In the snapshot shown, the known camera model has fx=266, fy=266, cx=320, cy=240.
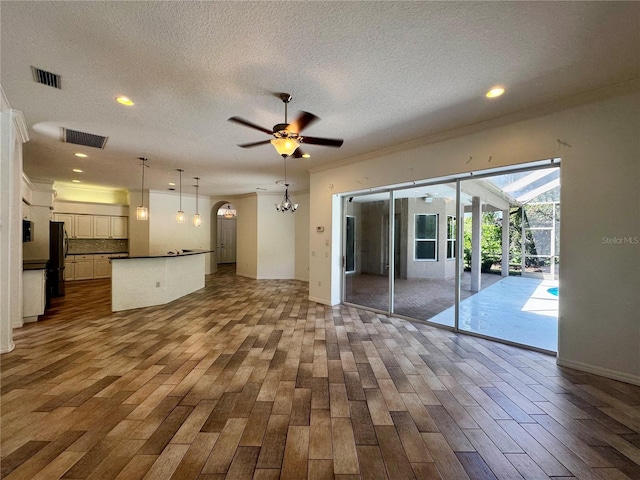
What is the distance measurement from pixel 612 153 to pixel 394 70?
2534mm

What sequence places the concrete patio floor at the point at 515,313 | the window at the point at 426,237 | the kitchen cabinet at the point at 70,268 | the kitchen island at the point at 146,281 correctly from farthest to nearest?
the kitchen cabinet at the point at 70,268 → the window at the point at 426,237 → the kitchen island at the point at 146,281 → the concrete patio floor at the point at 515,313

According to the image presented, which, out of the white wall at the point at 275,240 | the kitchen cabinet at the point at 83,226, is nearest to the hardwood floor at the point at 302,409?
the white wall at the point at 275,240

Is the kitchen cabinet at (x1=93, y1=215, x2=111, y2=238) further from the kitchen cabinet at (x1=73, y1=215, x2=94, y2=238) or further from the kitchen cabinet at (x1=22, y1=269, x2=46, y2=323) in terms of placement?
the kitchen cabinet at (x1=22, y1=269, x2=46, y2=323)

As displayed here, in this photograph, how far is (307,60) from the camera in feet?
7.88

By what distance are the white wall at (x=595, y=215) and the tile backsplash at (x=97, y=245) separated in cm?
1123

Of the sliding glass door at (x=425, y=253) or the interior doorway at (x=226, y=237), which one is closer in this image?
the sliding glass door at (x=425, y=253)

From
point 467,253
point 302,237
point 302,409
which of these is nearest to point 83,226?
point 302,237

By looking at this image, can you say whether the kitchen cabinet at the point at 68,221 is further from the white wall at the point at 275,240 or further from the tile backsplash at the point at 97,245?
the white wall at the point at 275,240

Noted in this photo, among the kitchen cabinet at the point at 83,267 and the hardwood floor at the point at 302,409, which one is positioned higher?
the kitchen cabinet at the point at 83,267

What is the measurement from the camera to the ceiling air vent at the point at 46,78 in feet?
8.56

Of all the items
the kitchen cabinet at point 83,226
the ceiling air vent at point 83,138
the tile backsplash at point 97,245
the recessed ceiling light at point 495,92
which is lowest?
the tile backsplash at point 97,245

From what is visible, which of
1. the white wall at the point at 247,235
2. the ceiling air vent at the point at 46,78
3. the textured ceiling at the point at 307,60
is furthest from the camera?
the white wall at the point at 247,235

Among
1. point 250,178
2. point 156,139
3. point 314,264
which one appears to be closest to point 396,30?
point 156,139

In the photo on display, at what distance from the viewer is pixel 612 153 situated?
9.34ft
